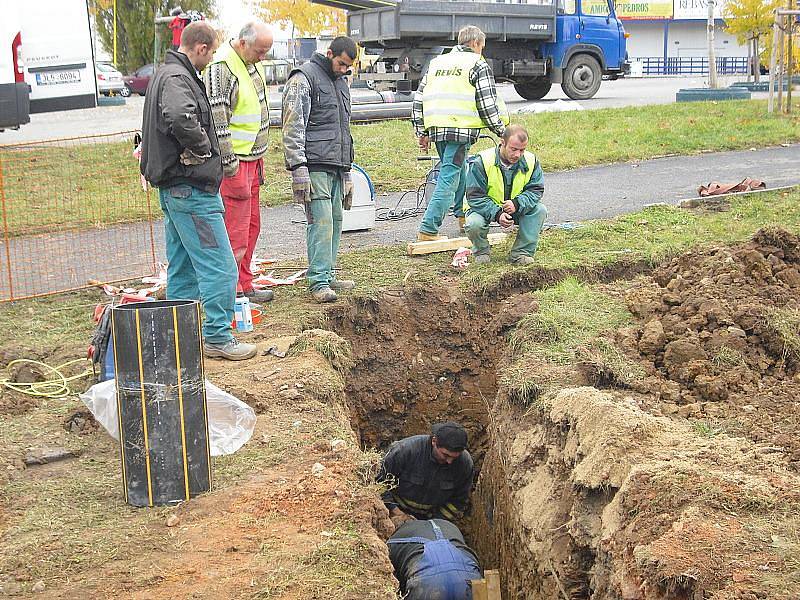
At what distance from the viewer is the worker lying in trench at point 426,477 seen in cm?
701

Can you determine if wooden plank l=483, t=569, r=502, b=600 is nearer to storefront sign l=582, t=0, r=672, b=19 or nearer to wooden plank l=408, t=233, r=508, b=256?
wooden plank l=408, t=233, r=508, b=256

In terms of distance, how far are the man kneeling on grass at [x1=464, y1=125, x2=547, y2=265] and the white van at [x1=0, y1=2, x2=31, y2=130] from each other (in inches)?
286

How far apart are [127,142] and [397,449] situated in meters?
10.2

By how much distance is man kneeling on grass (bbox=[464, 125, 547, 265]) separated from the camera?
8250 millimetres

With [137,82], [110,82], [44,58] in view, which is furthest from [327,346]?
[137,82]

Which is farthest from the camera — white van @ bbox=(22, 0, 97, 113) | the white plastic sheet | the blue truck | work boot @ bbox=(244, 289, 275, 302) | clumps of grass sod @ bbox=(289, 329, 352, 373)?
the blue truck

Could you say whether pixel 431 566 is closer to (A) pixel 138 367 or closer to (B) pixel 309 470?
(B) pixel 309 470

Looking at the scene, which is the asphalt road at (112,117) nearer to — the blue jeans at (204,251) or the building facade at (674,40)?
the blue jeans at (204,251)

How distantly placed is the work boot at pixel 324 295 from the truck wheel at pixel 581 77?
1723cm

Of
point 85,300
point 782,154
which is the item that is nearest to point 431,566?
point 85,300

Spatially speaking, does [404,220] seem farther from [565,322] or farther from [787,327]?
[787,327]

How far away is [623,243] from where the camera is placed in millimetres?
9195

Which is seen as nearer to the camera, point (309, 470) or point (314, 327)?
point (309, 470)

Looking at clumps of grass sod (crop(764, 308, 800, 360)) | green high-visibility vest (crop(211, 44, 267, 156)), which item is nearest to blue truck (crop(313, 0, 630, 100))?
green high-visibility vest (crop(211, 44, 267, 156))
